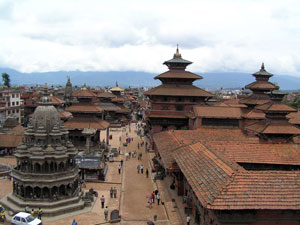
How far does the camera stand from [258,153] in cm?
2316

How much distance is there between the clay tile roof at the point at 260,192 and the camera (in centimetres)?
1393

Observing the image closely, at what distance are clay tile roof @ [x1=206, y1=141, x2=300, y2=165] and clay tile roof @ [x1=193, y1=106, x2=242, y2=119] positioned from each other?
12.6m

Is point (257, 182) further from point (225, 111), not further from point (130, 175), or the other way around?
point (225, 111)

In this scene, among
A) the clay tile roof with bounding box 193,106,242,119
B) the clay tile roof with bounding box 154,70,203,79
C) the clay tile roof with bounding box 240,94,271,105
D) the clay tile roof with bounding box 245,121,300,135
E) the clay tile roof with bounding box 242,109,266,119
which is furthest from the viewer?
the clay tile roof with bounding box 154,70,203,79

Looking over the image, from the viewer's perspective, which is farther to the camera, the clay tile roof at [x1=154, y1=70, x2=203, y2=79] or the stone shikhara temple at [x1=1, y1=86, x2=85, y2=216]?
the clay tile roof at [x1=154, y1=70, x2=203, y2=79]

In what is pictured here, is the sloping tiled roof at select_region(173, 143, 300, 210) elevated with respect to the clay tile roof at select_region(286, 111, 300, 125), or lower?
lower

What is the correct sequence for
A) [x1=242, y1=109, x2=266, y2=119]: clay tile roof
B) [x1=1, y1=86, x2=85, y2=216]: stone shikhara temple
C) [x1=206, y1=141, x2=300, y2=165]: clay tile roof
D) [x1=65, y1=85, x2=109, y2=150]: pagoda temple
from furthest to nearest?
1. [x1=65, y1=85, x2=109, y2=150]: pagoda temple
2. [x1=242, y1=109, x2=266, y2=119]: clay tile roof
3. [x1=1, y1=86, x2=85, y2=216]: stone shikhara temple
4. [x1=206, y1=141, x2=300, y2=165]: clay tile roof

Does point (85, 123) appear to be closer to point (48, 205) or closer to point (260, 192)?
point (48, 205)

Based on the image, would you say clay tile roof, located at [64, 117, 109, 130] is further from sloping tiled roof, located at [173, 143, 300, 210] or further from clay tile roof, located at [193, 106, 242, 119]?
sloping tiled roof, located at [173, 143, 300, 210]

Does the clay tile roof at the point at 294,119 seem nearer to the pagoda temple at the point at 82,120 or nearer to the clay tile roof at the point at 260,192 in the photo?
the pagoda temple at the point at 82,120

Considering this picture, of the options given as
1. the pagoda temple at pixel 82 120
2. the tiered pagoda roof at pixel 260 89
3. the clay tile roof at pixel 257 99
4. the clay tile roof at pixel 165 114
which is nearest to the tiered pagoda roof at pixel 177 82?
the clay tile roof at pixel 165 114

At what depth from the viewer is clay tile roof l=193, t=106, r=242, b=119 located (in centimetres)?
3725

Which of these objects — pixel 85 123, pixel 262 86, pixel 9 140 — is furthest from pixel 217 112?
pixel 9 140

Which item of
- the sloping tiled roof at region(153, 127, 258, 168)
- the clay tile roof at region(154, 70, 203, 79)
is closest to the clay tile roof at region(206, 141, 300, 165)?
the sloping tiled roof at region(153, 127, 258, 168)
